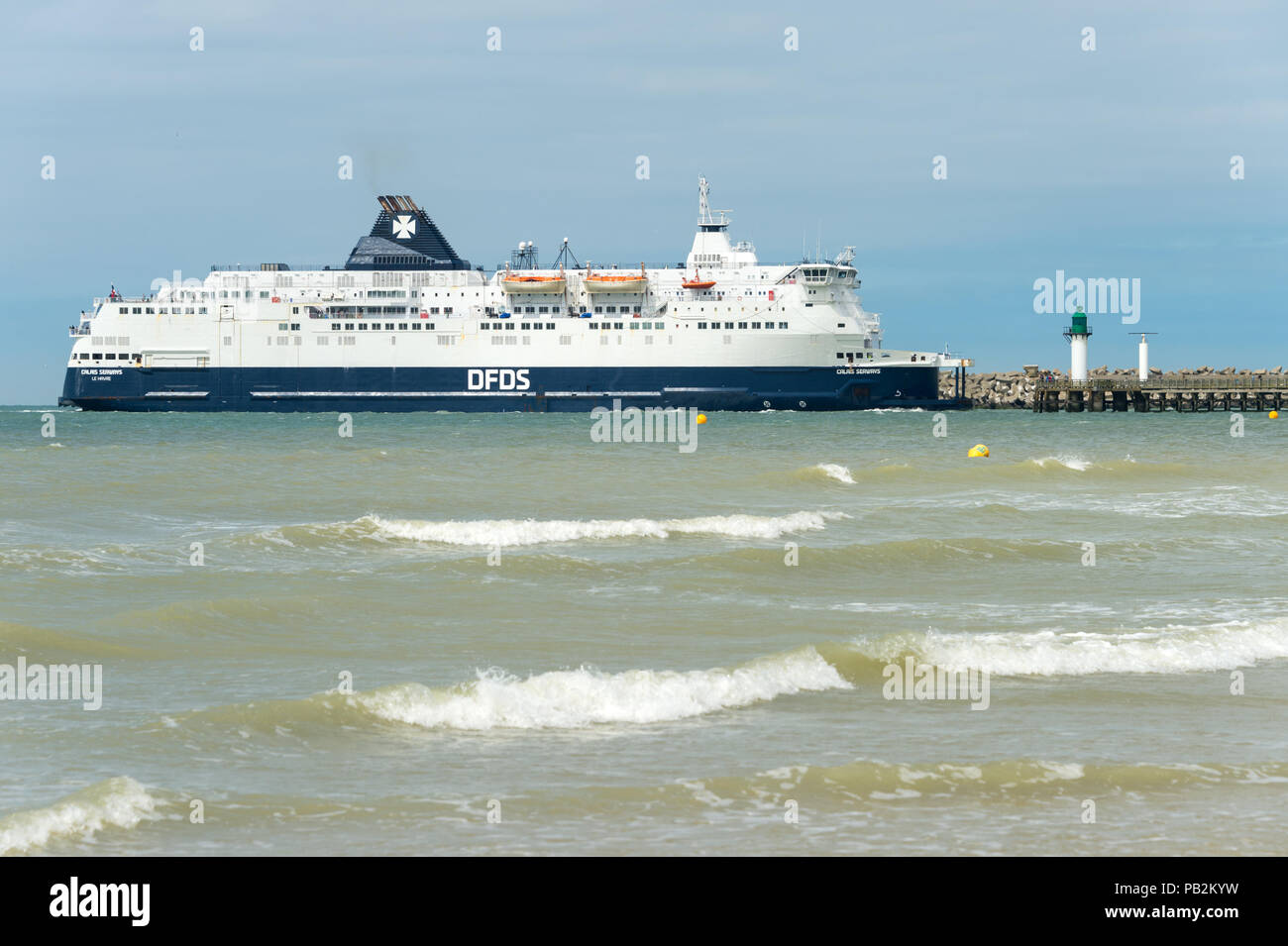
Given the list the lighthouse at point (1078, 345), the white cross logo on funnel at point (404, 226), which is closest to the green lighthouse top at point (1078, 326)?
the lighthouse at point (1078, 345)

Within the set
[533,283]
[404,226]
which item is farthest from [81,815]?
[404,226]

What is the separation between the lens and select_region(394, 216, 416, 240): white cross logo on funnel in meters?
78.6

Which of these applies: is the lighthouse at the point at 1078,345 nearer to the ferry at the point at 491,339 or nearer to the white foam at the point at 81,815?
the ferry at the point at 491,339

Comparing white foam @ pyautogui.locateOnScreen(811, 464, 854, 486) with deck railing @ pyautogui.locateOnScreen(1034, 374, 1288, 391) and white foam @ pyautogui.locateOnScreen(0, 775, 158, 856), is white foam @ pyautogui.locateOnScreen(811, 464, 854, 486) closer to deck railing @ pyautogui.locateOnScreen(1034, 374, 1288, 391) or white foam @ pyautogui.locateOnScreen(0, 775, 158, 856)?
white foam @ pyautogui.locateOnScreen(0, 775, 158, 856)

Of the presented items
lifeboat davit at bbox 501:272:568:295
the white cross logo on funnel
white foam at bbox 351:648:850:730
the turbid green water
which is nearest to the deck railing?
lifeboat davit at bbox 501:272:568:295

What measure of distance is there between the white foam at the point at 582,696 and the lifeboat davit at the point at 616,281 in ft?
213

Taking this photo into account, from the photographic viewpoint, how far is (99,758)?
7922 mm

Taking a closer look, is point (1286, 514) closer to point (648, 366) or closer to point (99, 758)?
point (99, 758)

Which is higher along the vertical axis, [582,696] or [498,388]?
[498,388]

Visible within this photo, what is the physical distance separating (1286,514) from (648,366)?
50899mm

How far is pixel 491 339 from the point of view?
74.7 meters

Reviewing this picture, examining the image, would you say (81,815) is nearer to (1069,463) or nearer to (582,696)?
(582,696)

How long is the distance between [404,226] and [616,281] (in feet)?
42.7

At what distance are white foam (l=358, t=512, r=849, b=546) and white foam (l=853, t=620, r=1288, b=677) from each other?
8.14 m
